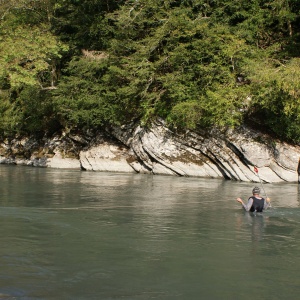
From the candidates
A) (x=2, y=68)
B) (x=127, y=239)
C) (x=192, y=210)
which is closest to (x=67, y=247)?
(x=127, y=239)

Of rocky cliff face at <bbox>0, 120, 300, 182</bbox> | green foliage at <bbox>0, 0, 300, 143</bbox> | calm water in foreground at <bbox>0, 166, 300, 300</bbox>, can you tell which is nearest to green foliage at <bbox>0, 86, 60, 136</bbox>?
green foliage at <bbox>0, 0, 300, 143</bbox>

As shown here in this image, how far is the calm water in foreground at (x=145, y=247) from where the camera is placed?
9219 mm

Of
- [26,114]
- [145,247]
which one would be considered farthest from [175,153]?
[145,247]

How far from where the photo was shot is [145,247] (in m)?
12.1

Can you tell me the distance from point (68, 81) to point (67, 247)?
25.6 meters

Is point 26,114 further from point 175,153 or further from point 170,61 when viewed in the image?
point 175,153

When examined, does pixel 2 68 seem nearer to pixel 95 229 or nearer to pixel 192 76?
pixel 192 76

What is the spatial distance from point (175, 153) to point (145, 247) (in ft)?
65.2

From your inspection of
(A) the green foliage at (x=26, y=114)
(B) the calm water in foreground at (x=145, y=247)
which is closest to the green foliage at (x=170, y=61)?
(A) the green foliage at (x=26, y=114)

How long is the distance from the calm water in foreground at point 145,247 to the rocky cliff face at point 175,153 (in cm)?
701

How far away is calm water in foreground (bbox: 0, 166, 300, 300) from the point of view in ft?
30.2

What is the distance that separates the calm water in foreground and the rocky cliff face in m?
7.01

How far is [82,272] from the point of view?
32.9ft

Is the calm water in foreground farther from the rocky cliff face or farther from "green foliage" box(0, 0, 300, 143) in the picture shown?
"green foliage" box(0, 0, 300, 143)
